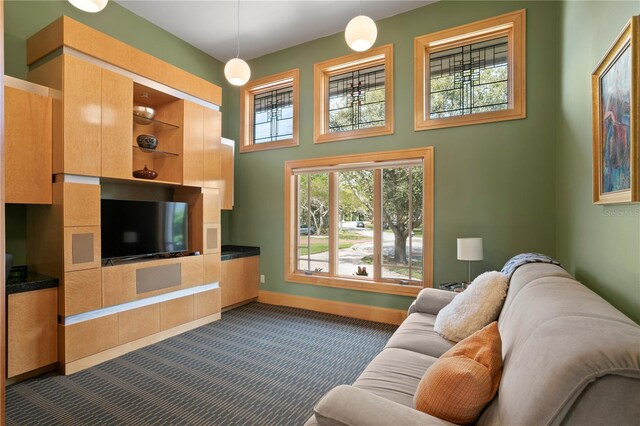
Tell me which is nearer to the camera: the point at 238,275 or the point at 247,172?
the point at 238,275

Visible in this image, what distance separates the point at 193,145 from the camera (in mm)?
3834

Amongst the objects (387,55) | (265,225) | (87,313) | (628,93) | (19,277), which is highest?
(387,55)

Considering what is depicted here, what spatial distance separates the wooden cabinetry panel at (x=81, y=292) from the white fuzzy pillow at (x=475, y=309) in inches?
115

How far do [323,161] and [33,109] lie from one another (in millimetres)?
2985

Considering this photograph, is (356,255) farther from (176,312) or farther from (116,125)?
(116,125)

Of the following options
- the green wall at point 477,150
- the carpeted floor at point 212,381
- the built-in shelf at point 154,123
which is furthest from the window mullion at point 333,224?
the built-in shelf at point 154,123

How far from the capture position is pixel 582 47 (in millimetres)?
2221

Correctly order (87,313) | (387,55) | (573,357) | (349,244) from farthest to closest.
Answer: (349,244) < (387,55) < (87,313) < (573,357)

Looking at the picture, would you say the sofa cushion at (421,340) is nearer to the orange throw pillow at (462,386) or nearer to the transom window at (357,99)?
the orange throw pillow at (462,386)

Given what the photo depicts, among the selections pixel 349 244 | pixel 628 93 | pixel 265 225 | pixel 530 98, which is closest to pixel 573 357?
pixel 628 93

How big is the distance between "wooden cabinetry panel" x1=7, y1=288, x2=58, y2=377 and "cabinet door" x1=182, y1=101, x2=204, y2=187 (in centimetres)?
169

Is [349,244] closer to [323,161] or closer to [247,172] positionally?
[323,161]

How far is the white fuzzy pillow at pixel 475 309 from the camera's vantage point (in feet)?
6.61

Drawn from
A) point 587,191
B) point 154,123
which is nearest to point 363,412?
point 587,191
